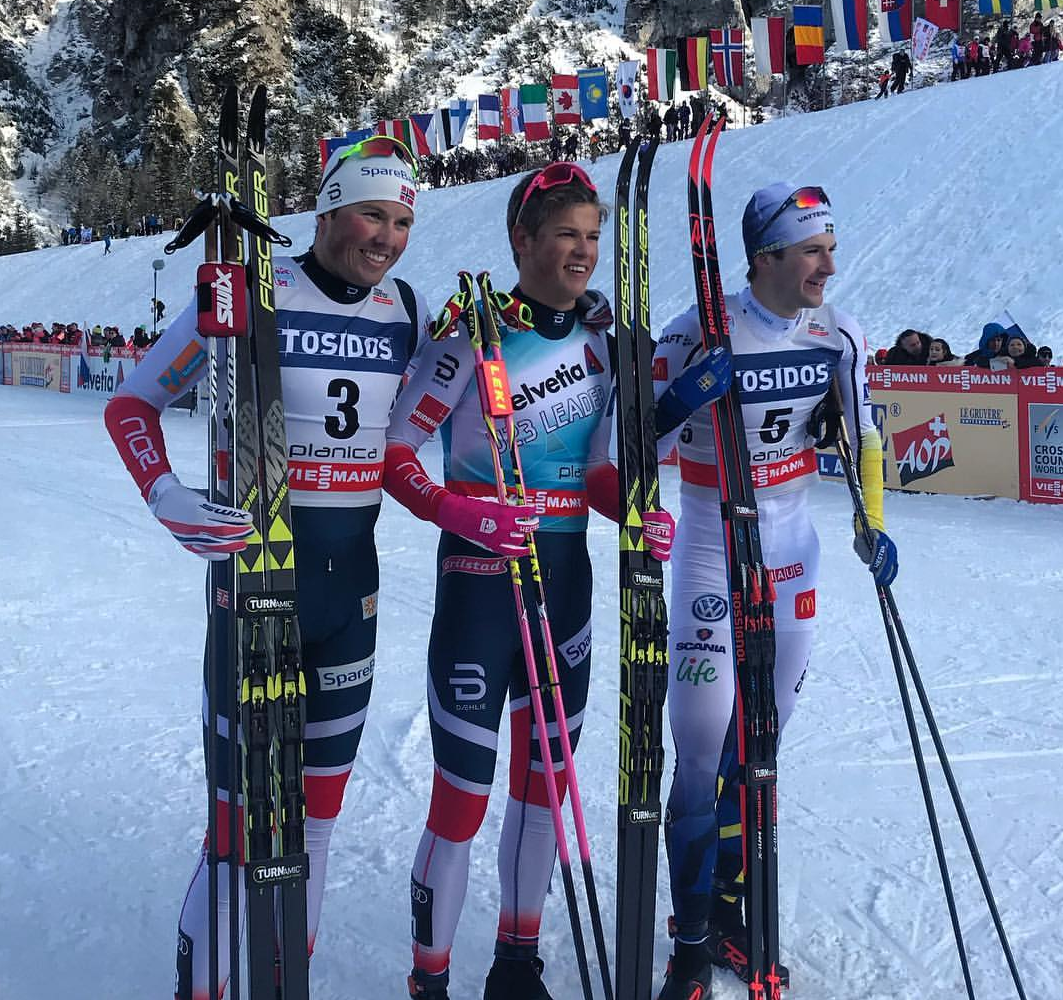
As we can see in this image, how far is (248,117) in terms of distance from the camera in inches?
90.8

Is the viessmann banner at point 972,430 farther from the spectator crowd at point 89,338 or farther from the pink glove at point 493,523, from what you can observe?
the spectator crowd at point 89,338

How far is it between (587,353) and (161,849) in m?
2.36

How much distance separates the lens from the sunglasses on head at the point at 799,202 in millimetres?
2752

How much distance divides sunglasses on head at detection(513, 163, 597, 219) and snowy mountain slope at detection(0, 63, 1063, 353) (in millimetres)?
16138

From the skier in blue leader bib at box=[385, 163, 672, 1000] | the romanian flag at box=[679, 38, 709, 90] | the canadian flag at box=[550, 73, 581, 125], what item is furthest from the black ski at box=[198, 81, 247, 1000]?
the canadian flag at box=[550, 73, 581, 125]

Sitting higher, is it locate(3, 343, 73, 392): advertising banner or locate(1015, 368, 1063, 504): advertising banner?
locate(3, 343, 73, 392): advertising banner

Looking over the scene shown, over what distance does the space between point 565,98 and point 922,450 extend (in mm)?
24192

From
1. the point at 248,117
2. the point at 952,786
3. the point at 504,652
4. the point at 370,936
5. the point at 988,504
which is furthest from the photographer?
the point at 988,504

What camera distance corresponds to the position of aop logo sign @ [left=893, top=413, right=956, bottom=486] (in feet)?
33.1

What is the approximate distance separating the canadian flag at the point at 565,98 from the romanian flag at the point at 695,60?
11.1 ft

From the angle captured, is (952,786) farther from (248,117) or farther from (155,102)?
(155,102)

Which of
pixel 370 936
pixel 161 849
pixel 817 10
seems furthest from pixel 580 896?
pixel 817 10

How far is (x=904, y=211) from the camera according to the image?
851 inches

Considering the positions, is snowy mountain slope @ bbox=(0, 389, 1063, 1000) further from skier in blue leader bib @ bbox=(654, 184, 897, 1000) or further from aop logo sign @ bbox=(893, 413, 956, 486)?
aop logo sign @ bbox=(893, 413, 956, 486)
